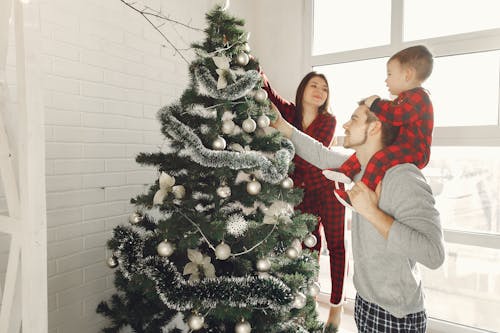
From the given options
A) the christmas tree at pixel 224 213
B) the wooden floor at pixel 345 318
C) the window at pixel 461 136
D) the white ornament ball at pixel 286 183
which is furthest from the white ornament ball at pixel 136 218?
the window at pixel 461 136

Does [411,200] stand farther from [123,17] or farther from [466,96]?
[123,17]

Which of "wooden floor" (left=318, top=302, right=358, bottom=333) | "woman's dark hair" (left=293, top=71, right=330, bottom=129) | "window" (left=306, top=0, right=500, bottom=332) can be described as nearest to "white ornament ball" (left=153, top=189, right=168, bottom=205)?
"woman's dark hair" (left=293, top=71, right=330, bottom=129)

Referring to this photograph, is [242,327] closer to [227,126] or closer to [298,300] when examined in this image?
[298,300]

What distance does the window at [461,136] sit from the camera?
2.19 m

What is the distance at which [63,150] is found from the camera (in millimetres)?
1656

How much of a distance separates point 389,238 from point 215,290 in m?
0.60

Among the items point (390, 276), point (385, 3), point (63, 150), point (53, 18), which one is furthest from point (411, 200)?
point (385, 3)

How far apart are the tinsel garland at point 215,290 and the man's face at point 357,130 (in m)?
0.60

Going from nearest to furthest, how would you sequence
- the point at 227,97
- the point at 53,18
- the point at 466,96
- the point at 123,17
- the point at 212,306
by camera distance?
the point at 212,306, the point at 227,97, the point at 53,18, the point at 123,17, the point at 466,96

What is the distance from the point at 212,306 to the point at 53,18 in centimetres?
144

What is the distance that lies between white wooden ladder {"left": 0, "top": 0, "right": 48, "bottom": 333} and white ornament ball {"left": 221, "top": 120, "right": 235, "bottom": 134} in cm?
56

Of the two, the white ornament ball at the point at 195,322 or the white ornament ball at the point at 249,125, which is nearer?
the white ornament ball at the point at 195,322

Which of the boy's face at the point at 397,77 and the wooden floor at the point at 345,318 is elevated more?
the boy's face at the point at 397,77

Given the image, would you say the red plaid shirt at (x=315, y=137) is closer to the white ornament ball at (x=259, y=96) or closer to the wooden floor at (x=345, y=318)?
the white ornament ball at (x=259, y=96)
